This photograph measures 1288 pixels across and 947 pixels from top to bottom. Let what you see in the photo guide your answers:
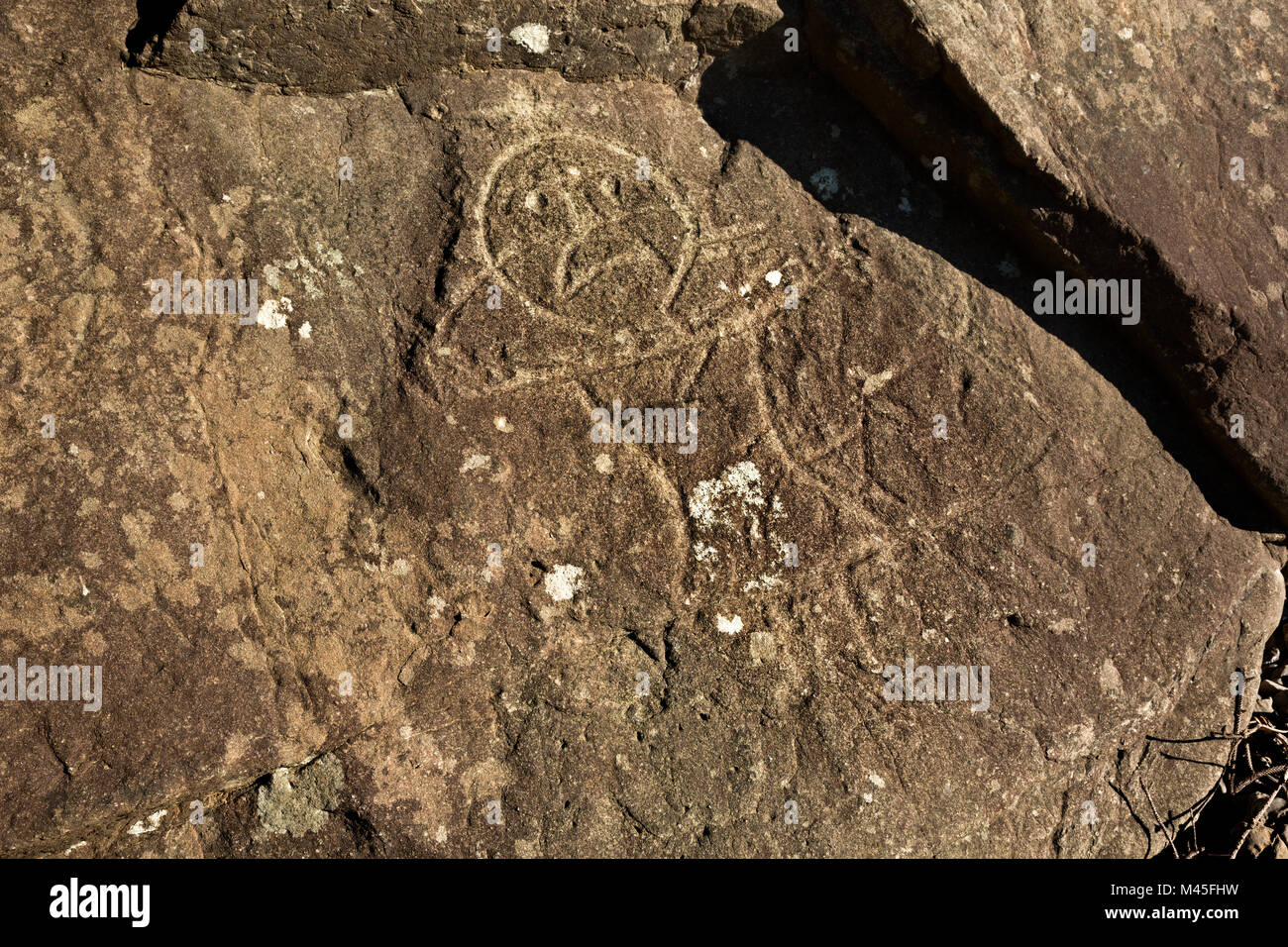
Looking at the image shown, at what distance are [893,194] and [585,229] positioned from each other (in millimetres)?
1000

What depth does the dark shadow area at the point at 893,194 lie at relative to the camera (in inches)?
118

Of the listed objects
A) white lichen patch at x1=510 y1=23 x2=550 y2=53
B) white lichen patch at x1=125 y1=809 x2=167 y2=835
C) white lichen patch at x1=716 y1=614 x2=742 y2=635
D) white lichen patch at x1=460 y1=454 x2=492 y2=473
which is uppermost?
white lichen patch at x1=510 y1=23 x2=550 y2=53

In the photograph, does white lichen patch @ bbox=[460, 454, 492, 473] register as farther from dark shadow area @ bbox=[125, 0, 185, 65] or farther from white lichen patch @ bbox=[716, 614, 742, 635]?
dark shadow area @ bbox=[125, 0, 185, 65]

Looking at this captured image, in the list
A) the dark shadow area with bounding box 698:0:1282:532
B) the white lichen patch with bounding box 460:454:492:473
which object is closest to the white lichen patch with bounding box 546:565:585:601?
the white lichen patch with bounding box 460:454:492:473

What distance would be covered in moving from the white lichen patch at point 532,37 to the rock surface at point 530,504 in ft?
0.07

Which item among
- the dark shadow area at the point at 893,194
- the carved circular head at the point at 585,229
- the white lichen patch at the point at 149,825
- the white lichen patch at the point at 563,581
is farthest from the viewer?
the dark shadow area at the point at 893,194

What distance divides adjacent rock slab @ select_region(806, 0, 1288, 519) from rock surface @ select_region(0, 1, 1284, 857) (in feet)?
0.90

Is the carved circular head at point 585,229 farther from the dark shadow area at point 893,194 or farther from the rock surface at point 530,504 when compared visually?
the dark shadow area at point 893,194

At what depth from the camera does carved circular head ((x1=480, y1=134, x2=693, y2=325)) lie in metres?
2.74

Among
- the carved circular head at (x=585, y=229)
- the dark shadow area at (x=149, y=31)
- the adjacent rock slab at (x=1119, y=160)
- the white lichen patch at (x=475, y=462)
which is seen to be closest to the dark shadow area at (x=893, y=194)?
the adjacent rock slab at (x=1119, y=160)

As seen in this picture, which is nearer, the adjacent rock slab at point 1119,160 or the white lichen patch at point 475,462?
the white lichen patch at point 475,462

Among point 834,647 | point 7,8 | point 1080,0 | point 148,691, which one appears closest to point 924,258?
point 1080,0

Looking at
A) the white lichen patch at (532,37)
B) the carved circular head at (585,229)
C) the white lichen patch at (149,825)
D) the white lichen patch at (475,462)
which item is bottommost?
the white lichen patch at (149,825)

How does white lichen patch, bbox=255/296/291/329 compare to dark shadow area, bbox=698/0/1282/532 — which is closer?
white lichen patch, bbox=255/296/291/329
